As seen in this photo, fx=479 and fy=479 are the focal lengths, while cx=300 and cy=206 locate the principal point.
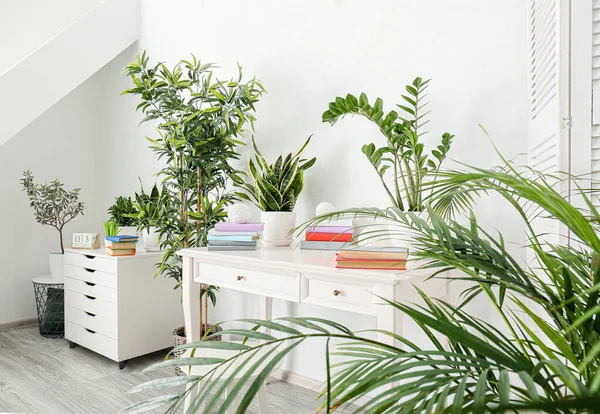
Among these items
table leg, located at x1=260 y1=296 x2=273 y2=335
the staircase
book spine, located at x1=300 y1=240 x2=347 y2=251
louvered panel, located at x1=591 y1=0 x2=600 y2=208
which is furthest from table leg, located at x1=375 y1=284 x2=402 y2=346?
the staircase

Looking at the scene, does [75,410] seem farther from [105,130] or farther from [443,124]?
[105,130]

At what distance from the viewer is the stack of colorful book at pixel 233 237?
211cm

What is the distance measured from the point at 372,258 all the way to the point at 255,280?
0.54 meters

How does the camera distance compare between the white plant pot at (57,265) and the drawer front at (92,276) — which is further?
the white plant pot at (57,265)

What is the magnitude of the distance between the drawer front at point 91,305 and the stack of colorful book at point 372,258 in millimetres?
1689

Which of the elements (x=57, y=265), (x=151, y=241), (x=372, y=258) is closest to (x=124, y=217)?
(x=151, y=241)

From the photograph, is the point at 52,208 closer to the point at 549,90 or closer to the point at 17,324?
the point at 17,324

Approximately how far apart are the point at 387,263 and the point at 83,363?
7.11ft

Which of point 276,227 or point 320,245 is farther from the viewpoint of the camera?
point 276,227

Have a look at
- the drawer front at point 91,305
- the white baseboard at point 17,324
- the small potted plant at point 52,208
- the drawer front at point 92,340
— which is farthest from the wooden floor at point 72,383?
the small potted plant at point 52,208

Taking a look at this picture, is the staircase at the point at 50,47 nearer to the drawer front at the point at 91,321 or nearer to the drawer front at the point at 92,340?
the drawer front at the point at 91,321

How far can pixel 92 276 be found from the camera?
2920mm

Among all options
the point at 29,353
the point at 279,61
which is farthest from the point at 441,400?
the point at 29,353

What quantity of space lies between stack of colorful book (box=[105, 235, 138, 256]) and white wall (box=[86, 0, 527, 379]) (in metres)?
0.65
